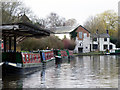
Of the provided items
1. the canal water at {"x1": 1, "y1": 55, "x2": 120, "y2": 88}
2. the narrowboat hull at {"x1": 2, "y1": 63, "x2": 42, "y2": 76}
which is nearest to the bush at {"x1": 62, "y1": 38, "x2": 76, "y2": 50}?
the canal water at {"x1": 1, "y1": 55, "x2": 120, "y2": 88}

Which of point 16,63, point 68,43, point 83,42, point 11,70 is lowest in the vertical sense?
point 11,70

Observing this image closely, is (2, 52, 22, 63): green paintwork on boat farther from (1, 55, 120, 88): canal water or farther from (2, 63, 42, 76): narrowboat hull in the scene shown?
(1, 55, 120, 88): canal water

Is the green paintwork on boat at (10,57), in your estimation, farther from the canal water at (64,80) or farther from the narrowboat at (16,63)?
the canal water at (64,80)

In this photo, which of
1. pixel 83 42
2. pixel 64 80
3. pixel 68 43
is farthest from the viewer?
pixel 83 42

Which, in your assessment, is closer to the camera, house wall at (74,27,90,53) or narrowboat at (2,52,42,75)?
narrowboat at (2,52,42,75)

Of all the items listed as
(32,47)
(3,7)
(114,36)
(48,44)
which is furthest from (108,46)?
(3,7)

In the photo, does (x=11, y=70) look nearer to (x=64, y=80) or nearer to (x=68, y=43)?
(x=64, y=80)

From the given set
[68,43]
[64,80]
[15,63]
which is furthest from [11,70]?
[68,43]

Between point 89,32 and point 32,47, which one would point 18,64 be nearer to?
point 32,47

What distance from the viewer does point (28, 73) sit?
46.6ft

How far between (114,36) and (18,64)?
63.9 meters

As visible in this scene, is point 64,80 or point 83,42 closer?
point 64,80

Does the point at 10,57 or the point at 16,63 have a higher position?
the point at 10,57

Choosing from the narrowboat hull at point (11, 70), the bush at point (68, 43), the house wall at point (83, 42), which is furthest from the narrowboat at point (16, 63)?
the house wall at point (83, 42)
